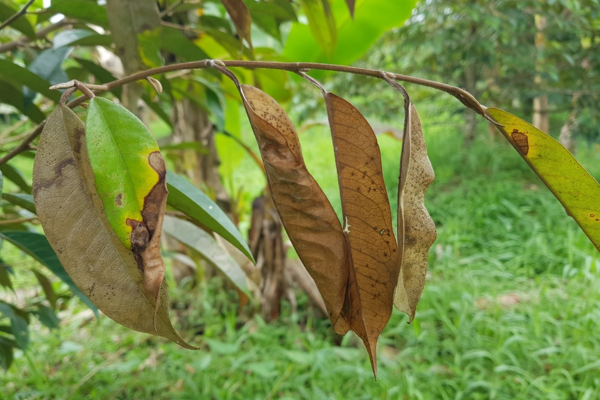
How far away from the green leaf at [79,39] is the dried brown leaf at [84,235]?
0.99ft

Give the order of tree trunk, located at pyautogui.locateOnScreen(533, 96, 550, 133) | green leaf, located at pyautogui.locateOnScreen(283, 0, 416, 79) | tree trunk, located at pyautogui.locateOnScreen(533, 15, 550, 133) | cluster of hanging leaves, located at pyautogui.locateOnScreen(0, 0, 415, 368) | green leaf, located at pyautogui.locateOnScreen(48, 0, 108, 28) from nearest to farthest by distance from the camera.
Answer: cluster of hanging leaves, located at pyautogui.locateOnScreen(0, 0, 415, 368), green leaf, located at pyautogui.locateOnScreen(48, 0, 108, 28), green leaf, located at pyautogui.locateOnScreen(283, 0, 416, 79), tree trunk, located at pyautogui.locateOnScreen(533, 15, 550, 133), tree trunk, located at pyautogui.locateOnScreen(533, 96, 550, 133)

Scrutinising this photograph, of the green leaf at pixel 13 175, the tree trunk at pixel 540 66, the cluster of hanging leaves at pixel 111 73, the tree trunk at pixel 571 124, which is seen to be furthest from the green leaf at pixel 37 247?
the tree trunk at pixel 571 124

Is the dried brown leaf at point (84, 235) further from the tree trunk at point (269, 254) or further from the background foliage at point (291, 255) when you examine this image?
the tree trunk at point (269, 254)

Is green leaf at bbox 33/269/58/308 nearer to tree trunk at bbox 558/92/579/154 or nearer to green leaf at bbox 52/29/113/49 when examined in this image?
green leaf at bbox 52/29/113/49

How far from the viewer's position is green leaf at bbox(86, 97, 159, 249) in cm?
24

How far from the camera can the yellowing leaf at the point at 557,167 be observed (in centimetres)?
28

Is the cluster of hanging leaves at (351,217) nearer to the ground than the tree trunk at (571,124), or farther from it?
nearer to the ground

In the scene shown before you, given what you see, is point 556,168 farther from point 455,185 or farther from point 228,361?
point 455,185

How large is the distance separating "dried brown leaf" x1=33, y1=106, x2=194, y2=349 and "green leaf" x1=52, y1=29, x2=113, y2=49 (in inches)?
11.9

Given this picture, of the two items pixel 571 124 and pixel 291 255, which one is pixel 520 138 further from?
pixel 571 124

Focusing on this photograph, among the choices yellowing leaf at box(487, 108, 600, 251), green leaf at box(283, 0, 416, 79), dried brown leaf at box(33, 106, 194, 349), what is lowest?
dried brown leaf at box(33, 106, 194, 349)

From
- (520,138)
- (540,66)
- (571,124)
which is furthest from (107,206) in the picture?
(571,124)

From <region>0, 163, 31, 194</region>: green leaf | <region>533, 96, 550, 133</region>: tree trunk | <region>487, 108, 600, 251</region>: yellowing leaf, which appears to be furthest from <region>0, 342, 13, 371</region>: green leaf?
<region>533, 96, 550, 133</region>: tree trunk

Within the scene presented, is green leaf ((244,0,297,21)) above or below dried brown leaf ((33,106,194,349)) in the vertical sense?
above
